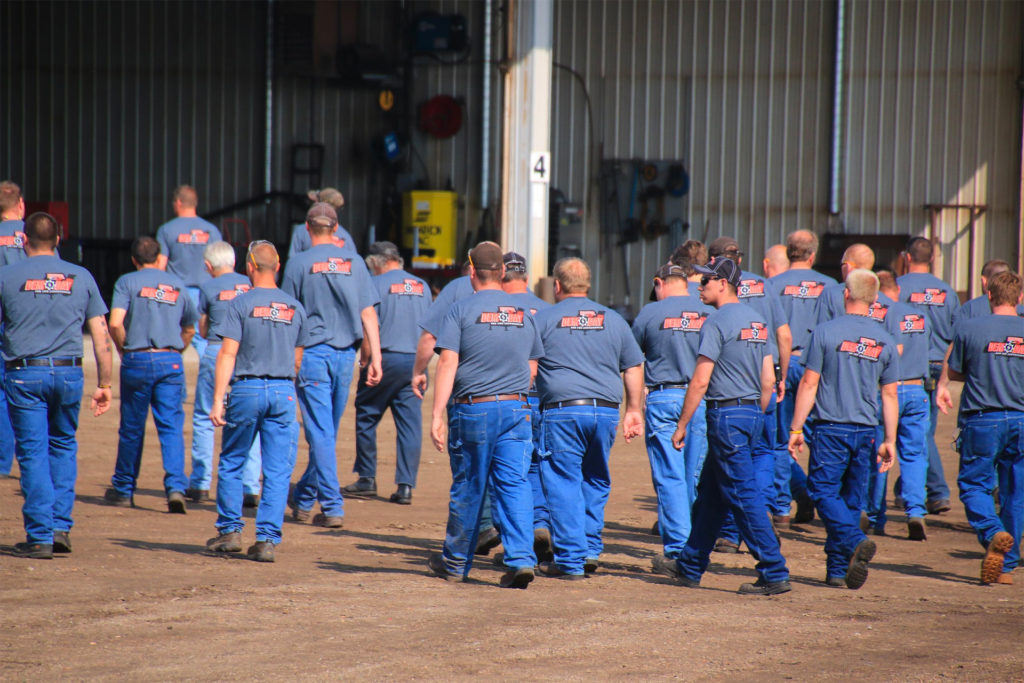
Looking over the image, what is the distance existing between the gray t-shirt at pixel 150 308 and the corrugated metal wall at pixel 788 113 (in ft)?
45.9

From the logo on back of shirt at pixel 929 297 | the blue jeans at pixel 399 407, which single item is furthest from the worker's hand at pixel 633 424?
the logo on back of shirt at pixel 929 297

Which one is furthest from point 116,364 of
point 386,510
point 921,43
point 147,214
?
point 921,43

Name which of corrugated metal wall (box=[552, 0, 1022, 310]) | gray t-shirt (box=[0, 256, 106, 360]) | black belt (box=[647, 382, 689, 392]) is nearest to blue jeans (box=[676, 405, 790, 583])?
black belt (box=[647, 382, 689, 392])

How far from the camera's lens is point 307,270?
336 inches

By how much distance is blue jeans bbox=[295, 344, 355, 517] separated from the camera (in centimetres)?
834

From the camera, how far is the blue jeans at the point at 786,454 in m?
8.83

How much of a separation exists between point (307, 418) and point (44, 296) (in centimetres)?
202

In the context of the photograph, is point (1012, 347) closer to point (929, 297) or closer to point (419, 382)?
point (929, 297)

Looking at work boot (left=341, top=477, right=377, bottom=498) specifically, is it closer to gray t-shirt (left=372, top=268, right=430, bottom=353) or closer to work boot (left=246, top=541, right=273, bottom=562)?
gray t-shirt (left=372, top=268, right=430, bottom=353)

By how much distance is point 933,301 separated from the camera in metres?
9.43

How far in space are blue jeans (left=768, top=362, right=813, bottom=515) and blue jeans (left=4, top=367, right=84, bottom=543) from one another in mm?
4692

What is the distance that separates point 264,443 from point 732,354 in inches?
108

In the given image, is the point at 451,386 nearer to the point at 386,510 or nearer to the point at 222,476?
the point at 222,476

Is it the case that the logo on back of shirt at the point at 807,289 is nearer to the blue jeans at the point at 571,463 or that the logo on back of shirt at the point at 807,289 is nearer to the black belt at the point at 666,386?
the black belt at the point at 666,386
